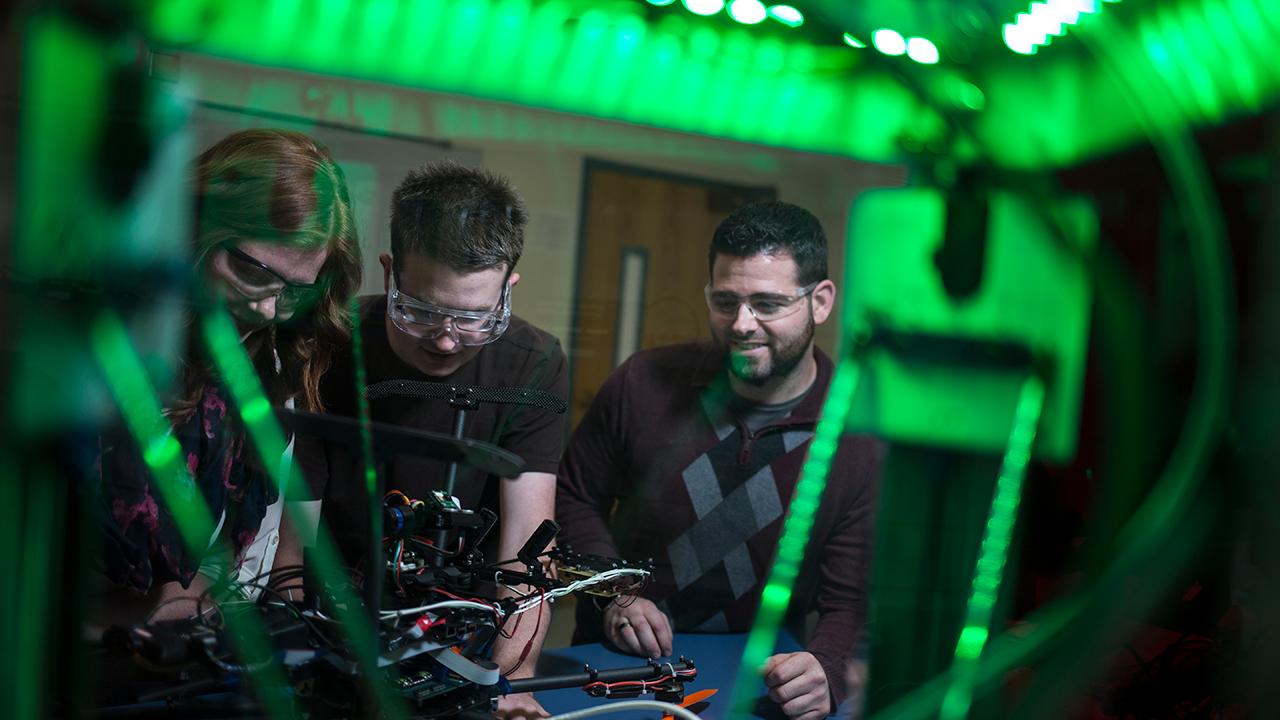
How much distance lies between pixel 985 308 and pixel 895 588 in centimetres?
28

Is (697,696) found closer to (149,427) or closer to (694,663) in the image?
(694,663)

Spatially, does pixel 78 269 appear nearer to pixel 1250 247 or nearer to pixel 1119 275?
pixel 1119 275

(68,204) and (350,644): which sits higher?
(68,204)

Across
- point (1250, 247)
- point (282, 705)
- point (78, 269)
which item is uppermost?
point (1250, 247)

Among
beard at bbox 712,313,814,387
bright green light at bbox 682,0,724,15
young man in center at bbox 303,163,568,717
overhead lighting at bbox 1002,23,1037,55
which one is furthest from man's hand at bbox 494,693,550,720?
overhead lighting at bbox 1002,23,1037,55

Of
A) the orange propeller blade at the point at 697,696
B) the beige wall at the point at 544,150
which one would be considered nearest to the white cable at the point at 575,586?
the orange propeller blade at the point at 697,696

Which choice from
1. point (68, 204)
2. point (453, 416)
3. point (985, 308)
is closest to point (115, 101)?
point (68, 204)

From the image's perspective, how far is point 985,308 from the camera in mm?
937

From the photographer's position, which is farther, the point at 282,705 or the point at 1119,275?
the point at 1119,275

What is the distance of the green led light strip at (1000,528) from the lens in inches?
36.3

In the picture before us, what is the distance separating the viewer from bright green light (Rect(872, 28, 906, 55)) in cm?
89

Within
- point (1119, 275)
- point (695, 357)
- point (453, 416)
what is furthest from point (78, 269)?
point (1119, 275)

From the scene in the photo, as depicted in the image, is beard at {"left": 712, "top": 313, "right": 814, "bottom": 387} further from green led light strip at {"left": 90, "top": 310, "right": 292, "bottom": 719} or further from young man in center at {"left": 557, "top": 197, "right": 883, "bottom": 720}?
green led light strip at {"left": 90, "top": 310, "right": 292, "bottom": 719}

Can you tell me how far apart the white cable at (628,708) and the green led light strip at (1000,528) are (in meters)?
0.27
